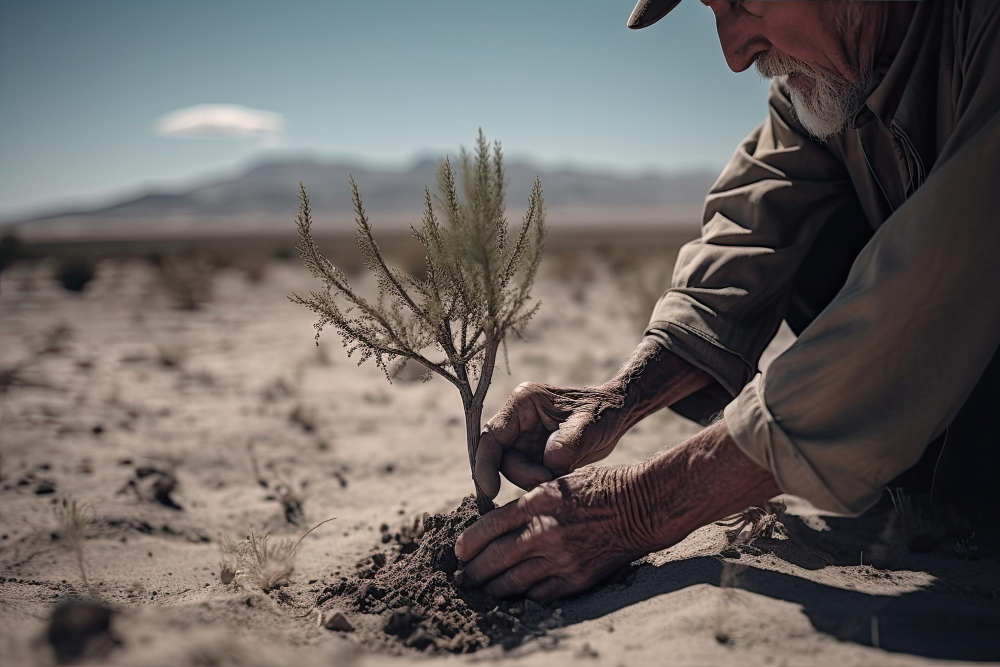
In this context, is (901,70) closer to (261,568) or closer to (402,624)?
(402,624)

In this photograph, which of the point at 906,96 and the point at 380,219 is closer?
the point at 906,96

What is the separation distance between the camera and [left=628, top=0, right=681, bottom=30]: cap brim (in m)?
2.64

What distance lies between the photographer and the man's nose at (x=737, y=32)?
2.50m

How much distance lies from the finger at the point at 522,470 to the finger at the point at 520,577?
23cm

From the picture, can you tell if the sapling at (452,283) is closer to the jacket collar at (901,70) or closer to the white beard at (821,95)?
the white beard at (821,95)

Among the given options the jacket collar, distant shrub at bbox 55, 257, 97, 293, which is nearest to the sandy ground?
the jacket collar

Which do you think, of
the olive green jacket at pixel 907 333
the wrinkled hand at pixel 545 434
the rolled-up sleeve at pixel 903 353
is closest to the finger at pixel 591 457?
the wrinkled hand at pixel 545 434

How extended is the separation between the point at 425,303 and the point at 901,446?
1.49m

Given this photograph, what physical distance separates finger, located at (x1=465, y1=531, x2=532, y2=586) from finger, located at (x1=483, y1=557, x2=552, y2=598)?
2cm

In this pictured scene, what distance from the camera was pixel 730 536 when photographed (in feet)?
8.02

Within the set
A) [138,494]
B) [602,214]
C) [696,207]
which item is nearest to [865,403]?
[138,494]

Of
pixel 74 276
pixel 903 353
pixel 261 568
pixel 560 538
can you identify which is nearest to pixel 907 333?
pixel 903 353

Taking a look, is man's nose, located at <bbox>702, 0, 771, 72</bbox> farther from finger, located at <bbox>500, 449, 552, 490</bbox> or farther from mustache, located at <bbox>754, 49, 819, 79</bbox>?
finger, located at <bbox>500, 449, 552, 490</bbox>

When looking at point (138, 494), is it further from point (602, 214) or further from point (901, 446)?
point (602, 214)
